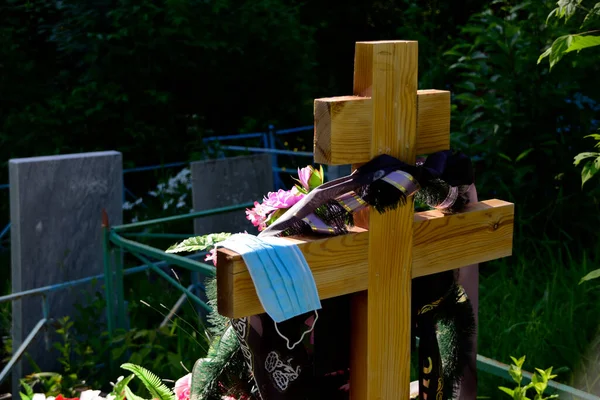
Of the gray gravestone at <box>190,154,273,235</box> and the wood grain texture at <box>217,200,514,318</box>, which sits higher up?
the wood grain texture at <box>217,200,514,318</box>

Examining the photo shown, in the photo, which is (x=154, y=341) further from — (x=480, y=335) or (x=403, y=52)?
(x=403, y=52)

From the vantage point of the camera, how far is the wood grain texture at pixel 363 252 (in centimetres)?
138

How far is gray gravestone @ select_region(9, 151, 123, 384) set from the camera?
4.08 meters

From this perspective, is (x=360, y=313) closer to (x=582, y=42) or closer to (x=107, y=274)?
(x=582, y=42)

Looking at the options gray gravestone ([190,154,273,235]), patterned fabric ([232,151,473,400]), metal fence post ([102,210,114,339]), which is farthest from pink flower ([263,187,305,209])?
gray gravestone ([190,154,273,235])

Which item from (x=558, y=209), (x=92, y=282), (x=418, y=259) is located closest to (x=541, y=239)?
(x=558, y=209)

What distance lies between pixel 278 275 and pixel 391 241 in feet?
1.02

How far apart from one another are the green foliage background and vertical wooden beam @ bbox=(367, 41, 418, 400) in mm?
1683

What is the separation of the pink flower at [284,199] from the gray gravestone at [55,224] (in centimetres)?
271

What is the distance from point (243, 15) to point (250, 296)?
6.63 metres

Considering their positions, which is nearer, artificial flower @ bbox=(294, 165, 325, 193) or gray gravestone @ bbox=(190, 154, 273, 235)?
artificial flower @ bbox=(294, 165, 325, 193)

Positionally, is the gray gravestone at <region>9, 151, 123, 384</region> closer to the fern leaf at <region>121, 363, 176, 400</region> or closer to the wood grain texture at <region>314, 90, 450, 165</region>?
the fern leaf at <region>121, 363, 176, 400</region>

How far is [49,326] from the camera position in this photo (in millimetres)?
4145

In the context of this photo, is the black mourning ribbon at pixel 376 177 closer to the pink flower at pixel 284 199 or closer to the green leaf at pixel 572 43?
the pink flower at pixel 284 199
